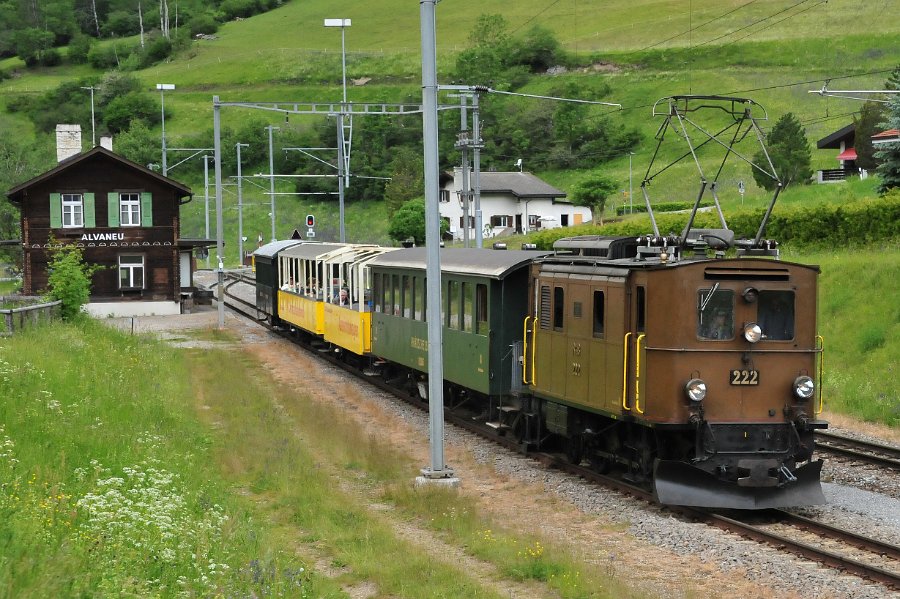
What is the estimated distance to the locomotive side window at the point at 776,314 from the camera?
46.4 ft

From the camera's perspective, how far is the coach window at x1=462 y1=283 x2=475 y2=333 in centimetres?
1991

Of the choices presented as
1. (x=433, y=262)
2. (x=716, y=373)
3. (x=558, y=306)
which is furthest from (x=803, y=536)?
(x=433, y=262)

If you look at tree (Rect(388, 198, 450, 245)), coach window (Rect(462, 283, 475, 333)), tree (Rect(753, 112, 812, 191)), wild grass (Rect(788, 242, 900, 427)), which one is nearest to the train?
coach window (Rect(462, 283, 475, 333))

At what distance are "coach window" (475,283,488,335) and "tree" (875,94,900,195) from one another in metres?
20.7

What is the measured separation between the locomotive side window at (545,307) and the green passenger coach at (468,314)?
50.8 inches

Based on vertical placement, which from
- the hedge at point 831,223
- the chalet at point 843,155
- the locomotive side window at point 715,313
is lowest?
the locomotive side window at point 715,313

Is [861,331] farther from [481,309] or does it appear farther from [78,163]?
[78,163]

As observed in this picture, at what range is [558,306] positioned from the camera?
54.4 feet

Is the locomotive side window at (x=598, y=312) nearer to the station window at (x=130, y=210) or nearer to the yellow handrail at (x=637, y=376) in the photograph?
the yellow handrail at (x=637, y=376)

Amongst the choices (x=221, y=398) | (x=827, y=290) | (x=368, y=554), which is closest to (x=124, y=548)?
(x=368, y=554)

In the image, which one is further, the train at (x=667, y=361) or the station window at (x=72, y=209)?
the station window at (x=72, y=209)

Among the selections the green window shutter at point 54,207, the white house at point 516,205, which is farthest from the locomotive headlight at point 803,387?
the white house at point 516,205

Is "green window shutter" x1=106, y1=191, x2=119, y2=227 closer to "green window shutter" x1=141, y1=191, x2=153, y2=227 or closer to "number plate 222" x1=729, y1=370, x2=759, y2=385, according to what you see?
"green window shutter" x1=141, y1=191, x2=153, y2=227

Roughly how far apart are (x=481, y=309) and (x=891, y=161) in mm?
21538
